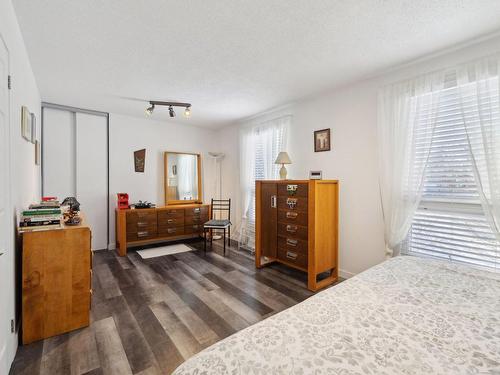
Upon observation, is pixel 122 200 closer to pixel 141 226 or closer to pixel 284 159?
pixel 141 226

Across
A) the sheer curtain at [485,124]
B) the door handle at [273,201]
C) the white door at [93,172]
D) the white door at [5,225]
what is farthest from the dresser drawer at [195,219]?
the sheer curtain at [485,124]

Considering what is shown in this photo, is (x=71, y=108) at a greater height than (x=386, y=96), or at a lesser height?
greater

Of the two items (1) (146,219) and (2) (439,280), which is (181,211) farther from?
(2) (439,280)

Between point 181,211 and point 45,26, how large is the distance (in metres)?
3.25

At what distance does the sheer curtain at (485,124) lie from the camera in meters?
1.87

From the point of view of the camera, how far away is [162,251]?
419 cm

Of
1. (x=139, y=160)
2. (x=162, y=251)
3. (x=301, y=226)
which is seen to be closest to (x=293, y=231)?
(x=301, y=226)

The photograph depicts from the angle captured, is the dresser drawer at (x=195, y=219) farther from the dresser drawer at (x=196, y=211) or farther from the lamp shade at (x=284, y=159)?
the lamp shade at (x=284, y=159)

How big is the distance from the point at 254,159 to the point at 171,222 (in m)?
1.95

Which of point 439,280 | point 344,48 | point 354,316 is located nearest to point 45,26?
point 344,48

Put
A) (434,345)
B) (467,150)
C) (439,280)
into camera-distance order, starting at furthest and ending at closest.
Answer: (467,150) < (439,280) < (434,345)

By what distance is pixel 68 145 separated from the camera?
390 cm

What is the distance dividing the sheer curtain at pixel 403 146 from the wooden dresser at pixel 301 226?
0.60 meters

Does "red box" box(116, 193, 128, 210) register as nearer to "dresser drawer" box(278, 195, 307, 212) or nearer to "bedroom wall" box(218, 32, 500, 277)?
"dresser drawer" box(278, 195, 307, 212)
